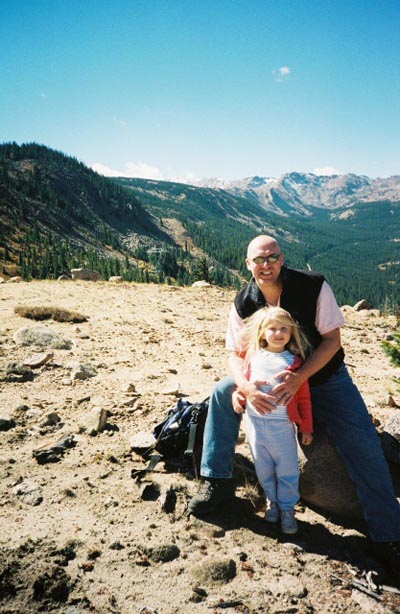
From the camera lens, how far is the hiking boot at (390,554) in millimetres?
3129

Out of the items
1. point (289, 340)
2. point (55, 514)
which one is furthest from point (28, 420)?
point (289, 340)

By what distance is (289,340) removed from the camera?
12.3 ft

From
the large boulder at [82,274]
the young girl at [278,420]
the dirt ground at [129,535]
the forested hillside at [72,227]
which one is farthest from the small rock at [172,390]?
the forested hillside at [72,227]

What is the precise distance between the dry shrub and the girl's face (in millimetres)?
9635

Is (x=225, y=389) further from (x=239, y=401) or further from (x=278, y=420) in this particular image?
(x=278, y=420)

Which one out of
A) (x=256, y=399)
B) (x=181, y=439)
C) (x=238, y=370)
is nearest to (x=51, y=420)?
(x=181, y=439)

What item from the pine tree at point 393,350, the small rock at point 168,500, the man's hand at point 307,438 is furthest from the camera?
the pine tree at point 393,350

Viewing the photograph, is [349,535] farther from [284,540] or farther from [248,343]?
[248,343]

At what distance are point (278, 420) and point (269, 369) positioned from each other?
51 cm

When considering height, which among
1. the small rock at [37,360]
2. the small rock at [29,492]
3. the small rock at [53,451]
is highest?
the small rock at [37,360]

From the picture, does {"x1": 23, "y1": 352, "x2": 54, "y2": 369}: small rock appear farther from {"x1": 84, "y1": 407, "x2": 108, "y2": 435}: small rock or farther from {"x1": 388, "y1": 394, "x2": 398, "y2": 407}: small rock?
{"x1": 388, "y1": 394, "x2": 398, "y2": 407}: small rock

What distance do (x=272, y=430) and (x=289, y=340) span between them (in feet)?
3.14

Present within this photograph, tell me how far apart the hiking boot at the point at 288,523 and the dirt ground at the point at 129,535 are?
0.10 metres

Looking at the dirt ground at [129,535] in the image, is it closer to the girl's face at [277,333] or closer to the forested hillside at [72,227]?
the girl's face at [277,333]
